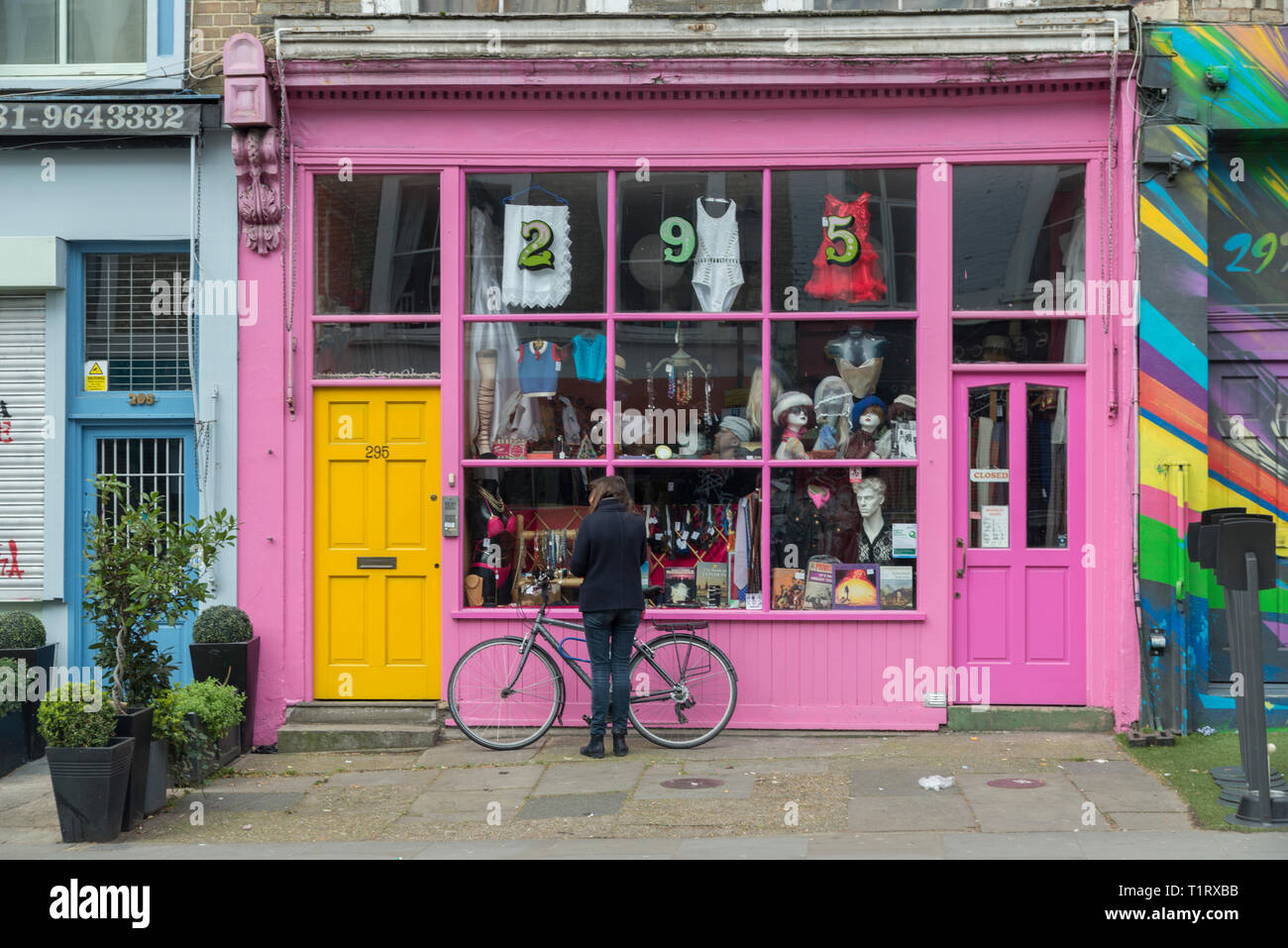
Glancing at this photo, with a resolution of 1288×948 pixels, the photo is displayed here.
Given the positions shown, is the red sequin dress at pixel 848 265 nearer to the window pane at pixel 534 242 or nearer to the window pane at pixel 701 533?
the window pane at pixel 701 533

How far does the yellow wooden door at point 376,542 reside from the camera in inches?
403

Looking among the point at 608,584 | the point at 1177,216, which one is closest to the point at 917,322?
the point at 1177,216

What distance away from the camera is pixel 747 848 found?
7031 millimetres

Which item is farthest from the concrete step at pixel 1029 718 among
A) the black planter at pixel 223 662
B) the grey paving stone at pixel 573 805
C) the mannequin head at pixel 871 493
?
the black planter at pixel 223 662

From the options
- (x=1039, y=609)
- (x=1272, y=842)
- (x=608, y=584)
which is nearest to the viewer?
(x=1272, y=842)

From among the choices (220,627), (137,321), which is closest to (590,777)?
(220,627)

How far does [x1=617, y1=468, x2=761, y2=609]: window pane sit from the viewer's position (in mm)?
10188

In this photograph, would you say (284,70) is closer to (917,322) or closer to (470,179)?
(470,179)

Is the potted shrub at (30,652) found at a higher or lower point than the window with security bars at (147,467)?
lower

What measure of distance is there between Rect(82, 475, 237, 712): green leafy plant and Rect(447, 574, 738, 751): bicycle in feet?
7.14

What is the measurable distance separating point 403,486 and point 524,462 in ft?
3.15

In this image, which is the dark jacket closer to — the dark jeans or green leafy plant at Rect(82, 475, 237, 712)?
the dark jeans

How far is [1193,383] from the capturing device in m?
9.64

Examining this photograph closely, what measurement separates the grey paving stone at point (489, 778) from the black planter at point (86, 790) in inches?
79.8
